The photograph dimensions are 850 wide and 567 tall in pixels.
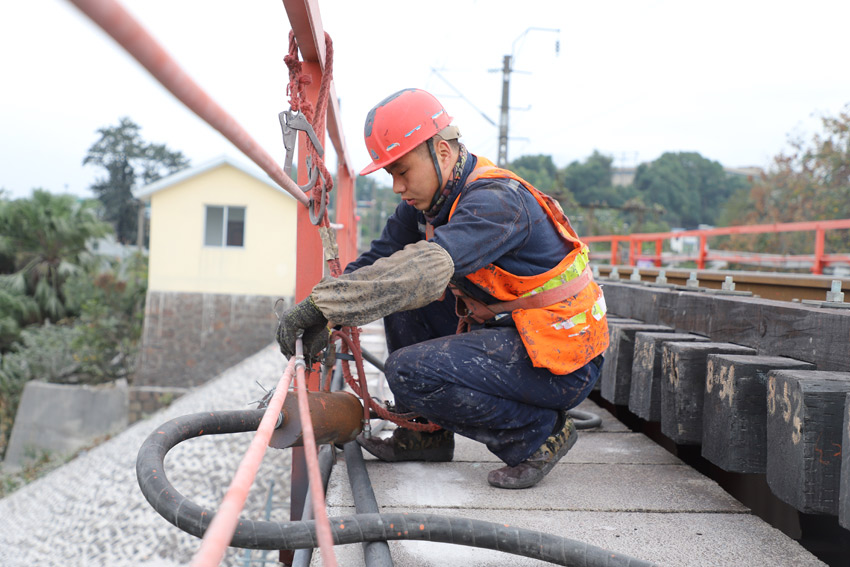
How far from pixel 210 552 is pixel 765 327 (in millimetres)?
2345

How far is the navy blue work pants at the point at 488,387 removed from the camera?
2219 millimetres

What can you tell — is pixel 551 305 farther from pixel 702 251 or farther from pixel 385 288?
pixel 702 251

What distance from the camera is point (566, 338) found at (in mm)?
2252

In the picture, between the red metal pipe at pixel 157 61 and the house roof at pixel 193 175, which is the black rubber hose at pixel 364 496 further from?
the house roof at pixel 193 175

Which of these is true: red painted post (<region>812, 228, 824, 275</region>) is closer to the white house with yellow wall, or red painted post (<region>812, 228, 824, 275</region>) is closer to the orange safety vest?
the orange safety vest

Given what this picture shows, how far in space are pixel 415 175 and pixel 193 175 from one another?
1897 cm

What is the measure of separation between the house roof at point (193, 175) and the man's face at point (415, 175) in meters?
17.7

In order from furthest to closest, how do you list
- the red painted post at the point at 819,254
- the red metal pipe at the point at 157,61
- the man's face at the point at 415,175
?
the red painted post at the point at 819,254 < the man's face at the point at 415,175 < the red metal pipe at the point at 157,61

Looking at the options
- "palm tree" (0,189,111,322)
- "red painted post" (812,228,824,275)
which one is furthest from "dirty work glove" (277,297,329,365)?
"palm tree" (0,189,111,322)

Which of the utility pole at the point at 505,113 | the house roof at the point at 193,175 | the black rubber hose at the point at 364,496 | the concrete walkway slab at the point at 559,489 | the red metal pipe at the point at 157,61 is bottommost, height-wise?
the concrete walkway slab at the point at 559,489

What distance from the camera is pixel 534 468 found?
7.61 feet

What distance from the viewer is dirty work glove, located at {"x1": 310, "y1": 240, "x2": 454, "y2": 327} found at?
1.84m

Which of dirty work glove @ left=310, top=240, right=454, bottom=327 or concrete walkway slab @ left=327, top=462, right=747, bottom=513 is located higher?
dirty work glove @ left=310, top=240, right=454, bottom=327

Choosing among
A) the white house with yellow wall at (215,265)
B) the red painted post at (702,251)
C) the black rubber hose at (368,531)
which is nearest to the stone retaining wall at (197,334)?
the white house with yellow wall at (215,265)
